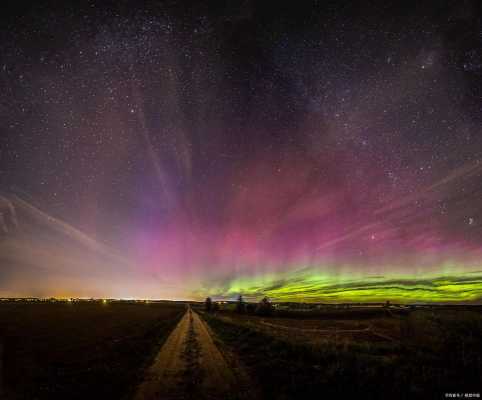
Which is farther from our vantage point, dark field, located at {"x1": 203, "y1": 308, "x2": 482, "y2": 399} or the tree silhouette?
the tree silhouette

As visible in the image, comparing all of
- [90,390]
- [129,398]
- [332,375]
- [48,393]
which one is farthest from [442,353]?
[48,393]

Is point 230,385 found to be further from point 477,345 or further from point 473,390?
point 477,345

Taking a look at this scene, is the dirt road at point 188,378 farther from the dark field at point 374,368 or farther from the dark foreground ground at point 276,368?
the dark field at point 374,368

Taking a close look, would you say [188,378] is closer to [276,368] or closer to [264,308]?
[276,368]

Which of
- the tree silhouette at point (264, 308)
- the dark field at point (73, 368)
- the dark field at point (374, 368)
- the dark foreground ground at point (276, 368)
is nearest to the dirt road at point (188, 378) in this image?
the dark foreground ground at point (276, 368)

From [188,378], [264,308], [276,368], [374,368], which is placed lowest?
[264,308]

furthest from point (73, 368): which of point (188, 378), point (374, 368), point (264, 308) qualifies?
point (264, 308)

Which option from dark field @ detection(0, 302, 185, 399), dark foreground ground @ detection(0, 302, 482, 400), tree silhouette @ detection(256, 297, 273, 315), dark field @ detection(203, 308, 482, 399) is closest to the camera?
dark field @ detection(203, 308, 482, 399)

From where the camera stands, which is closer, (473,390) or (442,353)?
(473,390)

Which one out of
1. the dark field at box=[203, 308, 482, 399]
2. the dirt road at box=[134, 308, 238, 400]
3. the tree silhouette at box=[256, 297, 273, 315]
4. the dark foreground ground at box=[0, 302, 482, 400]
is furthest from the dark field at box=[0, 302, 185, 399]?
the tree silhouette at box=[256, 297, 273, 315]

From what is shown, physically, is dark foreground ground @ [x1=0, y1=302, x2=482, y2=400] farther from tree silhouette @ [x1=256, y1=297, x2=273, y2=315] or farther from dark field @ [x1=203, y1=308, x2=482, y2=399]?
tree silhouette @ [x1=256, y1=297, x2=273, y2=315]

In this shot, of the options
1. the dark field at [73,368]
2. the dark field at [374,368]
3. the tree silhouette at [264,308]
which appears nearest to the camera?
the dark field at [374,368]

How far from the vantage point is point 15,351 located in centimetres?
2091

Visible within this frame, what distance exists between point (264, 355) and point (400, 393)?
8602mm
